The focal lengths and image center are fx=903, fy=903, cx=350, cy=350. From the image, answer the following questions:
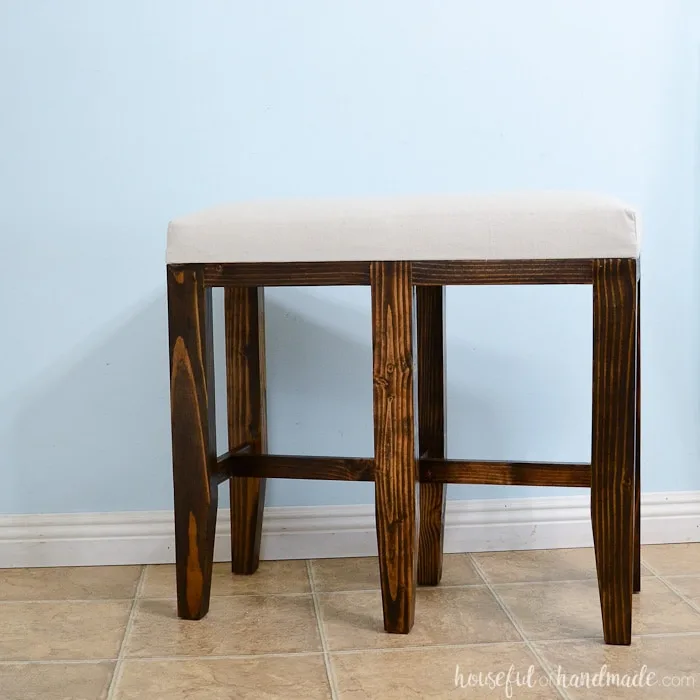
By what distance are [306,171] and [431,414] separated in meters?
0.46

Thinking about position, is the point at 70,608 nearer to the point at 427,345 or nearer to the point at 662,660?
the point at 427,345

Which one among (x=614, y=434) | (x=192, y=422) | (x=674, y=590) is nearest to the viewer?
(x=614, y=434)

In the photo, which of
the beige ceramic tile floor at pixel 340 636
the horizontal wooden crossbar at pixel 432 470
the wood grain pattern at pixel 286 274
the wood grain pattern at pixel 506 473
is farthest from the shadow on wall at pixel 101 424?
the wood grain pattern at pixel 506 473

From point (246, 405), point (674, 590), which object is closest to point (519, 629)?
point (674, 590)

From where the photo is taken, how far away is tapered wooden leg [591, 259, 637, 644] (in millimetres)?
1065

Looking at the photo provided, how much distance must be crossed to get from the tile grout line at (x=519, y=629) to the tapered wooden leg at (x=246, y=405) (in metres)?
0.36

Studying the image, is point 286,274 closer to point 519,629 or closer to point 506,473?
point 506,473

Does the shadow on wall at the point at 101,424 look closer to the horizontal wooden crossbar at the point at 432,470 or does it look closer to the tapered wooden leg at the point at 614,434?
the horizontal wooden crossbar at the point at 432,470

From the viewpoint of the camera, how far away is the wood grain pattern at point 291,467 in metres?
1.24

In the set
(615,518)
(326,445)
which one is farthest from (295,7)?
(615,518)

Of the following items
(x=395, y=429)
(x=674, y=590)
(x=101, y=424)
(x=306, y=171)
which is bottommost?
(x=674, y=590)

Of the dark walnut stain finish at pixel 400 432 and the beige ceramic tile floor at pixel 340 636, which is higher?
the dark walnut stain finish at pixel 400 432

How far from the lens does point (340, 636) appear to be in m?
1.17

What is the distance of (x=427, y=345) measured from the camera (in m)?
1.36
